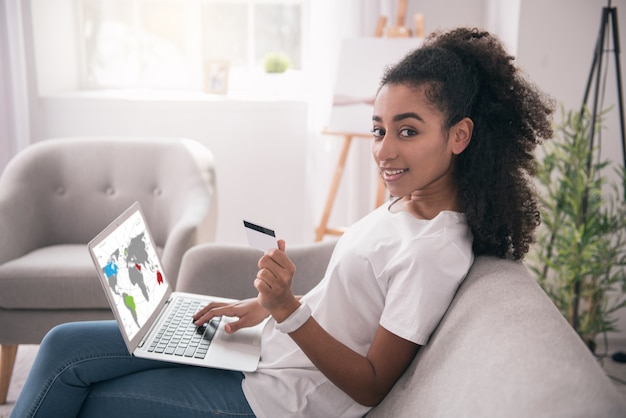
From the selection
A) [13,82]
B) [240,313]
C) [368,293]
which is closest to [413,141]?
[368,293]

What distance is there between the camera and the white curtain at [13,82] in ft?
9.60

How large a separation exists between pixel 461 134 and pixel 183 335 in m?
0.71

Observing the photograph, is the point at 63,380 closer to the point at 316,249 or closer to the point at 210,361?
the point at 210,361

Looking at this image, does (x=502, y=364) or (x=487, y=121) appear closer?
(x=502, y=364)

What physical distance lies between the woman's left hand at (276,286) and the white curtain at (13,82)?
8.29ft

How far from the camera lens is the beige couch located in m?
0.68

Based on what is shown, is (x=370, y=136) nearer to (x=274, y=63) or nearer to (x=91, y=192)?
(x=274, y=63)

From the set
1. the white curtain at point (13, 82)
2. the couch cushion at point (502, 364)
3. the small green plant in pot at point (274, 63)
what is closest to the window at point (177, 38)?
the small green plant in pot at point (274, 63)

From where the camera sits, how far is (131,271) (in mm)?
1301

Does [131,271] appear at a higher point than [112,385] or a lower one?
higher

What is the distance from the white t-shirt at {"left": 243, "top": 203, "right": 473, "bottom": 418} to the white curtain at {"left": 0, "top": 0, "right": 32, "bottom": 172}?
8.09 ft

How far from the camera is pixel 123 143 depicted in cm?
246

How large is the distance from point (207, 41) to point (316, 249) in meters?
2.12

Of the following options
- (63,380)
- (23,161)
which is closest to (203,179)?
(23,161)
